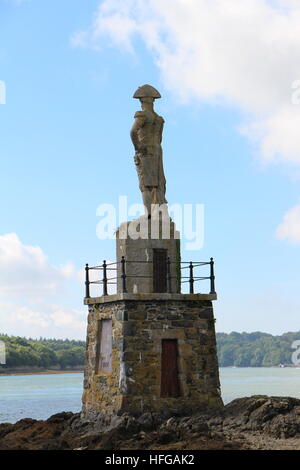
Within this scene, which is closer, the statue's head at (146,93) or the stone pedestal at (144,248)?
the stone pedestal at (144,248)

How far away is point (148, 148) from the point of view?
2877cm

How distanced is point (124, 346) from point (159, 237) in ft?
10.5

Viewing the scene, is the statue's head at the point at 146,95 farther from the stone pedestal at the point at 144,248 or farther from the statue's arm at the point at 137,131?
the stone pedestal at the point at 144,248

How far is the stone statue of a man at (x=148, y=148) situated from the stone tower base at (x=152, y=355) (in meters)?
3.00

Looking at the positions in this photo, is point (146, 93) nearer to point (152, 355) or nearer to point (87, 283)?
point (87, 283)

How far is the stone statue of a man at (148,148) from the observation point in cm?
2872

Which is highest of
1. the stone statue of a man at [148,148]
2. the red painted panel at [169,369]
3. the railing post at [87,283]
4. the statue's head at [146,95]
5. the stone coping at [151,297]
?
the statue's head at [146,95]

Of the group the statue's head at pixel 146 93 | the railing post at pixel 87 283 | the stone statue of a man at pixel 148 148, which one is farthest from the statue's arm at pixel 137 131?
the railing post at pixel 87 283

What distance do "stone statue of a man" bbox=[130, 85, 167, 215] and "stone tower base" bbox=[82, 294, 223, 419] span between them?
9.84 ft

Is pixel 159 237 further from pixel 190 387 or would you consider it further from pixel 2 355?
pixel 2 355

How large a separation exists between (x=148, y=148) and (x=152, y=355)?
18.5ft

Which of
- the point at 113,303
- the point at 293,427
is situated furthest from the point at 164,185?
the point at 293,427

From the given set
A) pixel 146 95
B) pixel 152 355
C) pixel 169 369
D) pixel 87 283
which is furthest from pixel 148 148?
pixel 169 369
